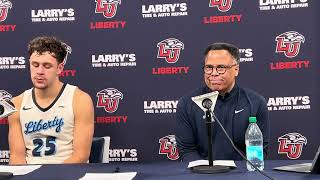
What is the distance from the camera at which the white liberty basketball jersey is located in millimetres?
2834

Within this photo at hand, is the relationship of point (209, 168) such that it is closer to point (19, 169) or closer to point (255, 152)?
point (255, 152)

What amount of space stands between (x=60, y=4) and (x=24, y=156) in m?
1.51

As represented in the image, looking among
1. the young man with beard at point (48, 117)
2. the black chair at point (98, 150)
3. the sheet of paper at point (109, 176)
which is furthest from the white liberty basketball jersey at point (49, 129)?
the sheet of paper at point (109, 176)

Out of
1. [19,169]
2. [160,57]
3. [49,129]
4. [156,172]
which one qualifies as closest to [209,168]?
[156,172]

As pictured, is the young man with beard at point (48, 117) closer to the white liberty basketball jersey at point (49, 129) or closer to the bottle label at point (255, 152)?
the white liberty basketball jersey at point (49, 129)

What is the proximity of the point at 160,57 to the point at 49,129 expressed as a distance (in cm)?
124

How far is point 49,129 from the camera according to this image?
286 cm

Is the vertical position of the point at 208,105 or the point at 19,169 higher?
the point at 208,105

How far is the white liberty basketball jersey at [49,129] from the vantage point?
2834 mm

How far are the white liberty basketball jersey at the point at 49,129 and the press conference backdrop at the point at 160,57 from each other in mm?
886

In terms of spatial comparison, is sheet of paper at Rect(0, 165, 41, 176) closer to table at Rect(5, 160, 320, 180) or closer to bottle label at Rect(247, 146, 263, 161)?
table at Rect(5, 160, 320, 180)

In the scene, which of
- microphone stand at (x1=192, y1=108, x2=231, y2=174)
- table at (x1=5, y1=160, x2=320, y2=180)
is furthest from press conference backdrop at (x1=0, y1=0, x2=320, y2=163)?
microphone stand at (x1=192, y1=108, x2=231, y2=174)

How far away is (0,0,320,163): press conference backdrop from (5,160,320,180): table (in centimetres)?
163

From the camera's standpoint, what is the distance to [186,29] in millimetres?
3686
